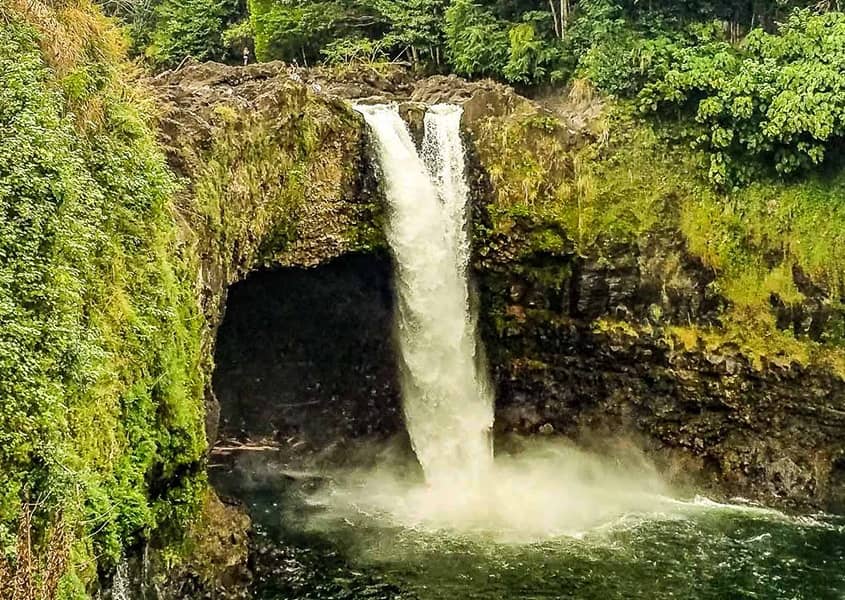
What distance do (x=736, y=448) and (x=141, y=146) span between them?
13.0 meters

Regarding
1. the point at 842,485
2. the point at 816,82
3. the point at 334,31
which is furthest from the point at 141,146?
the point at 334,31

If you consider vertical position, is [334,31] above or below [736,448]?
above

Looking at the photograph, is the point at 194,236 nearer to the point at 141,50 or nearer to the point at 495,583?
the point at 495,583

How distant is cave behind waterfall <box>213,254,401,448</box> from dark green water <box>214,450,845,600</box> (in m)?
3.54

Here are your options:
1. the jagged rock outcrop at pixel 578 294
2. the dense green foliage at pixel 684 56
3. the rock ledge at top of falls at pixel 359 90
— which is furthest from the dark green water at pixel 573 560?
the rock ledge at top of falls at pixel 359 90

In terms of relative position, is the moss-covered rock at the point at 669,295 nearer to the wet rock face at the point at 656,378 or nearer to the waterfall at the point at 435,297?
the wet rock face at the point at 656,378

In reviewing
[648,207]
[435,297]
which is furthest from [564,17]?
[435,297]

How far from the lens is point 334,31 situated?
26.5 m

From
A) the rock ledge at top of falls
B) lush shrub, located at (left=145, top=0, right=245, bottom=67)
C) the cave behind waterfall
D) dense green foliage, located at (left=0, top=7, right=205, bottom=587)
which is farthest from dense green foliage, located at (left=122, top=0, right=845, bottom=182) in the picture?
dense green foliage, located at (left=0, top=7, right=205, bottom=587)

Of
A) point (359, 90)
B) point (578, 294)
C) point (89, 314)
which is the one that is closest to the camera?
point (89, 314)

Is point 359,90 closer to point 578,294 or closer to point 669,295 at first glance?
point 578,294

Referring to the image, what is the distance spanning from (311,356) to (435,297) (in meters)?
3.42

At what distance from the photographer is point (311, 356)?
18.8m

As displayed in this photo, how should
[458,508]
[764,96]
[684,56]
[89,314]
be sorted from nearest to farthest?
[89,314], [764,96], [458,508], [684,56]
